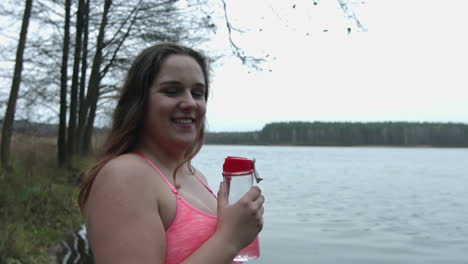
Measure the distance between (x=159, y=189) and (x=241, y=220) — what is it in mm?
286

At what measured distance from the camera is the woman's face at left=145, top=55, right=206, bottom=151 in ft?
5.24

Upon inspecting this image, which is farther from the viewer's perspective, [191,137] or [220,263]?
[191,137]

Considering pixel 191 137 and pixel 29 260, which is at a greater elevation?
pixel 191 137

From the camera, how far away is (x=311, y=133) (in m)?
102

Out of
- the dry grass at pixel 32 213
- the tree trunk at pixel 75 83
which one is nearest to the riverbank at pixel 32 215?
the dry grass at pixel 32 213

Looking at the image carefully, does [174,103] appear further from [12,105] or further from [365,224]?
[365,224]

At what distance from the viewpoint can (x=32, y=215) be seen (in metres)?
6.73

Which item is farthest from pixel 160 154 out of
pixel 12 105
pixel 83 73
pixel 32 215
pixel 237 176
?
pixel 83 73

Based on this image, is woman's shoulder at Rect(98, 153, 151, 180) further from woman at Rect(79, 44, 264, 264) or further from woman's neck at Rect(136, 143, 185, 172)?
woman's neck at Rect(136, 143, 185, 172)

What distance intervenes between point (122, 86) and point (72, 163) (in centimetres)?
1159

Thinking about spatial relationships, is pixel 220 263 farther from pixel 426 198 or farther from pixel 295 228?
pixel 426 198

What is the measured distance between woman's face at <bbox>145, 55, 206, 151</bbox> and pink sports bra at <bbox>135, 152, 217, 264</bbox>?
16 cm

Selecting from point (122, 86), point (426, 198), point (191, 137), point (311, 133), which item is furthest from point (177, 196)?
point (311, 133)

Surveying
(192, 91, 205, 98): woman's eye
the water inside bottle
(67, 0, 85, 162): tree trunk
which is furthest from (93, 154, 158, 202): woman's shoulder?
(67, 0, 85, 162): tree trunk
